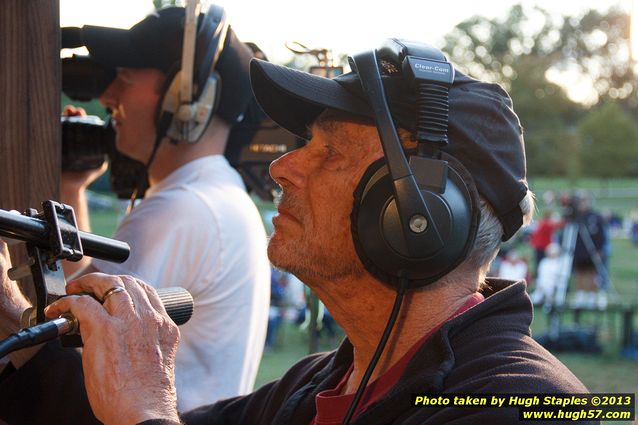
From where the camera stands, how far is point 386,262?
1.64m

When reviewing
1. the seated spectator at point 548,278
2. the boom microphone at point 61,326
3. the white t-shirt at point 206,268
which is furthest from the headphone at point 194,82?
the seated spectator at point 548,278

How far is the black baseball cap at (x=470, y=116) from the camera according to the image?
170 centimetres

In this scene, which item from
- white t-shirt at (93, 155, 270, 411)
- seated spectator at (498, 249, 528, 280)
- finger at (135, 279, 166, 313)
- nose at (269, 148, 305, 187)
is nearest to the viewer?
finger at (135, 279, 166, 313)

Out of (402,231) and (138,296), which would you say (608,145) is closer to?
(402,231)

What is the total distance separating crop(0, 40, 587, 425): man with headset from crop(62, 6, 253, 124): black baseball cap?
0.90 metres

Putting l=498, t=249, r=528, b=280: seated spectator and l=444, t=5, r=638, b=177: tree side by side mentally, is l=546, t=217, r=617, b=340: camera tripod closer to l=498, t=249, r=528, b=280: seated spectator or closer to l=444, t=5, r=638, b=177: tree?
l=498, t=249, r=528, b=280: seated spectator

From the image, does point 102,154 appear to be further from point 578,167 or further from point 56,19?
point 578,167

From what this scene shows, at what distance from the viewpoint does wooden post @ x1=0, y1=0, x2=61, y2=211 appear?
1921 mm

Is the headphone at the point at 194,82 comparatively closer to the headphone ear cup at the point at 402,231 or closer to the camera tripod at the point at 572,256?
the headphone ear cup at the point at 402,231

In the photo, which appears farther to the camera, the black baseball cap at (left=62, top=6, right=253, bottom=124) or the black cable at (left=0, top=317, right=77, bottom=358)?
the black baseball cap at (left=62, top=6, right=253, bottom=124)

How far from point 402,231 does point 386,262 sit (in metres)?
0.08

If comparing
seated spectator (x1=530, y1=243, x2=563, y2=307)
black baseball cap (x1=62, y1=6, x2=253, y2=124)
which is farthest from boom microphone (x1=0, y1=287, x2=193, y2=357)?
seated spectator (x1=530, y1=243, x2=563, y2=307)

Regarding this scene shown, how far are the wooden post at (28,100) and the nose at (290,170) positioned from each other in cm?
54

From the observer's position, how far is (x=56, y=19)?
6.45ft
